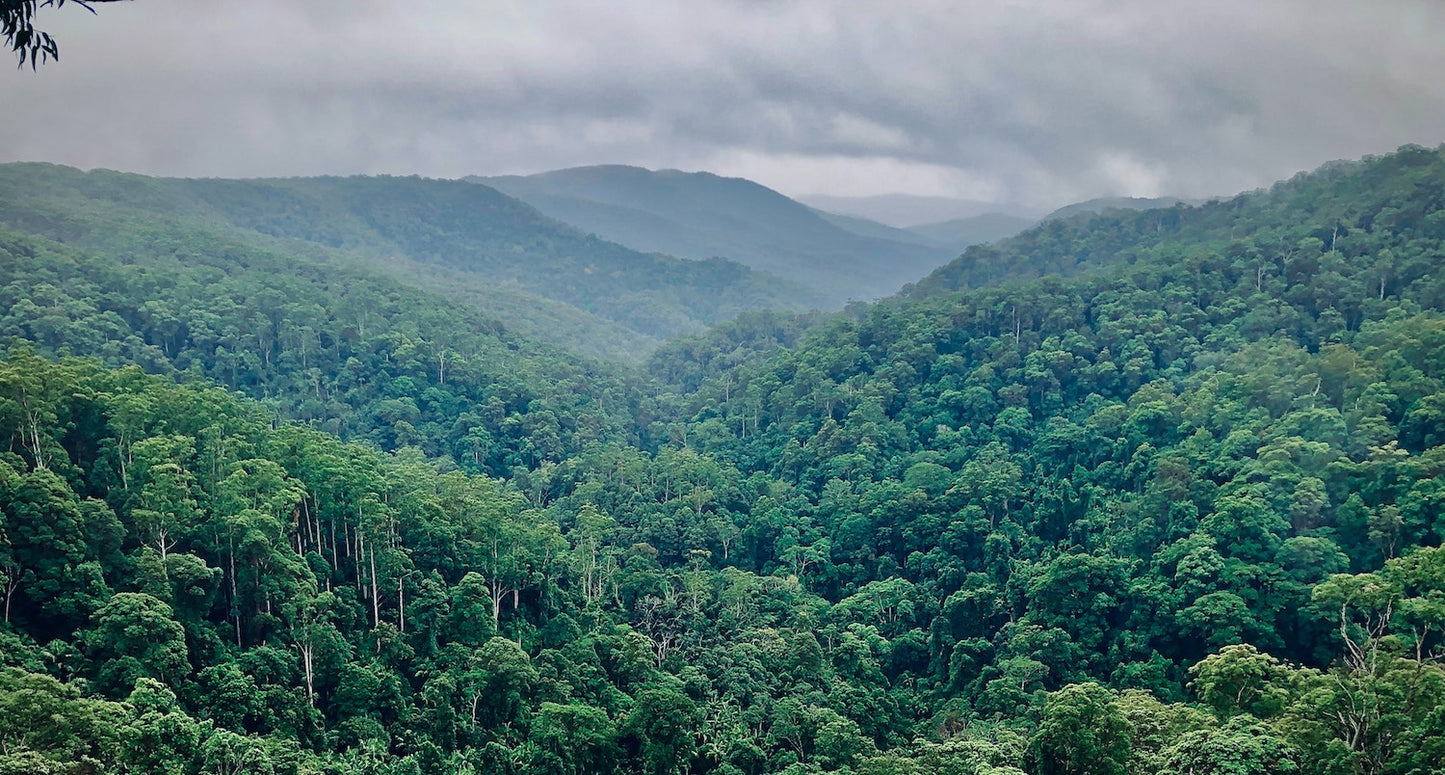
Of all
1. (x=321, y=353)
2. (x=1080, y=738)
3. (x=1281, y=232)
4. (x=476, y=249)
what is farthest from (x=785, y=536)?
(x=476, y=249)

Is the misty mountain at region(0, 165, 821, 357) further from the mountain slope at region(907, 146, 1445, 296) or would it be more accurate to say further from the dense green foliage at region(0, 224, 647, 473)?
the mountain slope at region(907, 146, 1445, 296)

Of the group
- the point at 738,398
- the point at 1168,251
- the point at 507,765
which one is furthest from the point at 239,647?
the point at 1168,251

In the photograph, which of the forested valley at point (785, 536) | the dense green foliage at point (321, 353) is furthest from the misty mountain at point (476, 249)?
the forested valley at point (785, 536)

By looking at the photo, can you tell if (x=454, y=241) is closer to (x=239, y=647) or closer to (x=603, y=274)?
(x=603, y=274)

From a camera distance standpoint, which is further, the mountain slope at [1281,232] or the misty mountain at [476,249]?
the misty mountain at [476,249]

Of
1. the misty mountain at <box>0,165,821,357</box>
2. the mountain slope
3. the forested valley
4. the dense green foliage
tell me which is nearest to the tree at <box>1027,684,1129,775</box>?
the forested valley

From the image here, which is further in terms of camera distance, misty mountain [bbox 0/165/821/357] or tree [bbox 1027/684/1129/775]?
misty mountain [bbox 0/165/821/357]

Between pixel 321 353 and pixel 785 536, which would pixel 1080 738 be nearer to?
pixel 785 536

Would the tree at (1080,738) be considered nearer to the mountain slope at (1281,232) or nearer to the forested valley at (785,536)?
the forested valley at (785,536)
